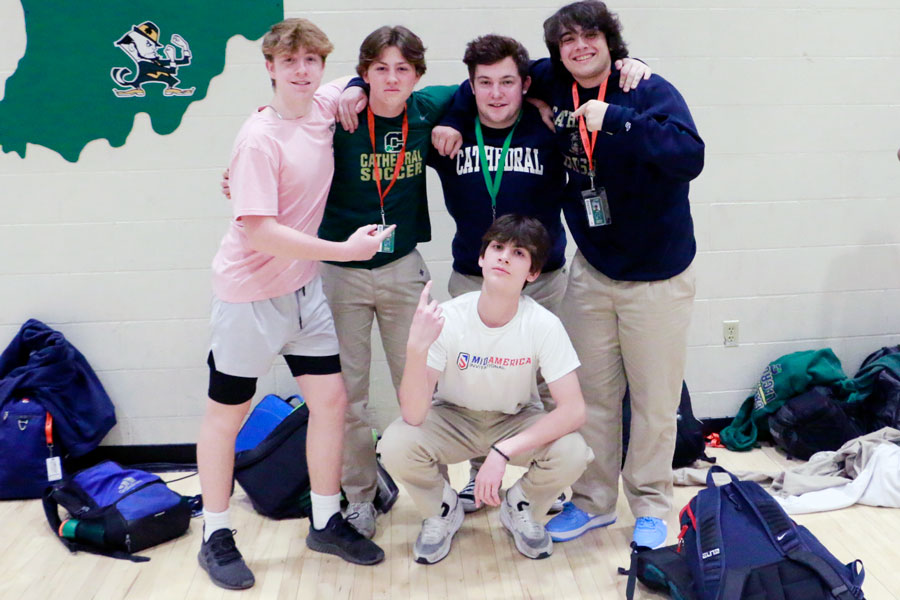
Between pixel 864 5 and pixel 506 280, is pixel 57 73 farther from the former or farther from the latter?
pixel 864 5

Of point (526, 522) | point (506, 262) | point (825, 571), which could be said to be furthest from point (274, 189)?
point (825, 571)

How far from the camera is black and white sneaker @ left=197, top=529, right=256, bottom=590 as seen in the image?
2531 mm

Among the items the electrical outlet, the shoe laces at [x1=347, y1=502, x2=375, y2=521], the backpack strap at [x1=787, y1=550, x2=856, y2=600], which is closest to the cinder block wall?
the electrical outlet

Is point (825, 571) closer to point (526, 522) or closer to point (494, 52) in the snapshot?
point (526, 522)

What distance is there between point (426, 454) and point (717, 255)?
161cm

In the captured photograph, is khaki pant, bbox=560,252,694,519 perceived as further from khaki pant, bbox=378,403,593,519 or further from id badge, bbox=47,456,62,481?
id badge, bbox=47,456,62,481

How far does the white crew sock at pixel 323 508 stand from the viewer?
2711 millimetres

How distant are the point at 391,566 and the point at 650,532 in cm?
80

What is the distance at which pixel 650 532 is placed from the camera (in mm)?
2676

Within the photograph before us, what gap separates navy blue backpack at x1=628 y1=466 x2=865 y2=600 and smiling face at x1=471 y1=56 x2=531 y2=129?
1.26 metres

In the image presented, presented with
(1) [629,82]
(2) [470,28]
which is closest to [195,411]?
(2) [470,28]

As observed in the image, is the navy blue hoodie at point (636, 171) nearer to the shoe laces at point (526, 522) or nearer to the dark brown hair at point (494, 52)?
the dark brown hair at point (494, 52)

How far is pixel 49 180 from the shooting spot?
3293 mm

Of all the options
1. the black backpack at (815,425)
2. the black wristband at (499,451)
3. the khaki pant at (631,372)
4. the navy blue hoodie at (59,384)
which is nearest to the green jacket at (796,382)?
the black backpack at (815,425)
